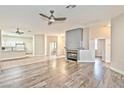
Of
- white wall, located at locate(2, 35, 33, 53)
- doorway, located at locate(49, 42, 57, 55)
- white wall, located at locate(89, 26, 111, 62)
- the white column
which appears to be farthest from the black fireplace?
white wall, located at locate(2, 35, 33, 53)

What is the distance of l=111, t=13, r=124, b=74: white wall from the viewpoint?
640 cm

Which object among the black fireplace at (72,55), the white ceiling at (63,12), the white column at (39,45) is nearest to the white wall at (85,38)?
the black fireplace at (72,55)

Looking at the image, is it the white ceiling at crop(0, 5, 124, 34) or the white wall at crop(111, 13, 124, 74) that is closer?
the white ceiling at crop(0, 5, 124, 34)

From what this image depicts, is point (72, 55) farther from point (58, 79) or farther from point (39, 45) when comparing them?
point (58, 79)

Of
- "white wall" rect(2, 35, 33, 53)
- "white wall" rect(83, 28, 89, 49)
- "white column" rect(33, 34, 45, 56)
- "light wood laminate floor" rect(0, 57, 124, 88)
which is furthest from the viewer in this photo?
"white wall" rect(2, 35, 33, 53)

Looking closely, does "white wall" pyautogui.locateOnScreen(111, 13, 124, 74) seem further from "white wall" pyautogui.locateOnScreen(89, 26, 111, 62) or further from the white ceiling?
"white wall" pyautogui.locateOnScreen(89, 26, 111, 62)

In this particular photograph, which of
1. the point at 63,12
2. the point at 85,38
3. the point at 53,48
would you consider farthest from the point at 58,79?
the point at 53,48

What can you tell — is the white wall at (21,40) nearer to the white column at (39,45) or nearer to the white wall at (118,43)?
the white column at (39,45)

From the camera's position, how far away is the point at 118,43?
22.3ft

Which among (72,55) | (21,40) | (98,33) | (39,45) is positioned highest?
(98,33)

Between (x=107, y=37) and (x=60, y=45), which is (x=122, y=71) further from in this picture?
(x=60, y=45)
